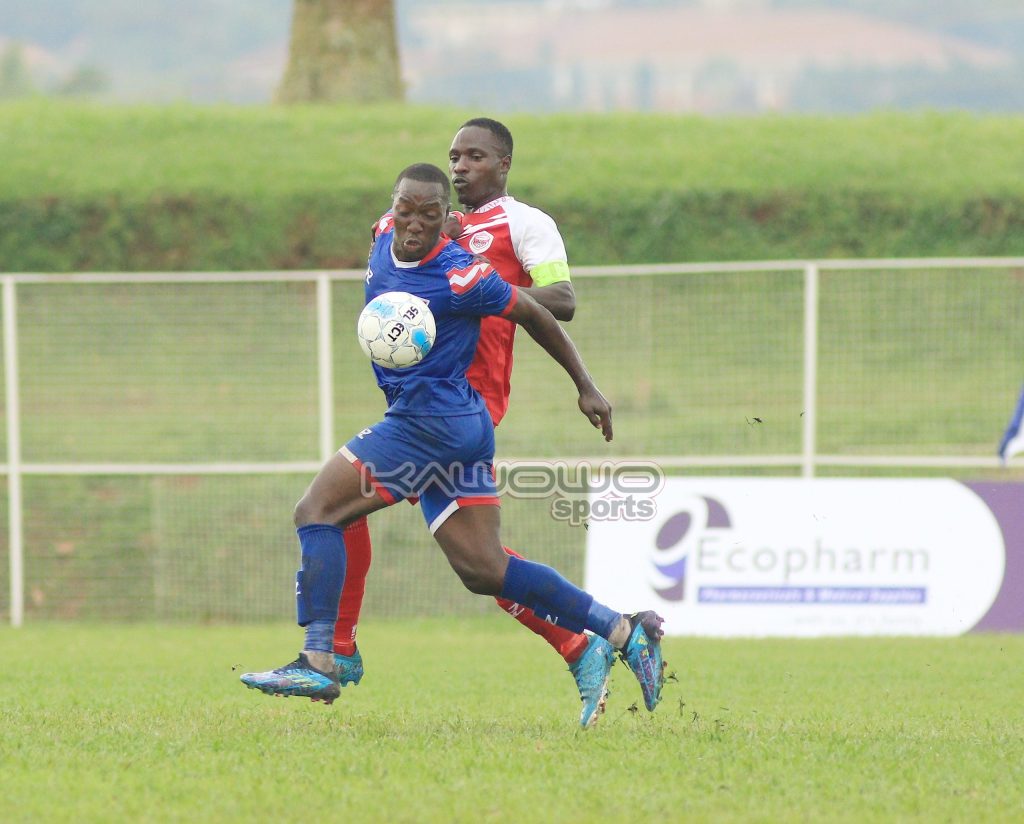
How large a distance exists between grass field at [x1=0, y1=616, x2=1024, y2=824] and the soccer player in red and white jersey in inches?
11.3

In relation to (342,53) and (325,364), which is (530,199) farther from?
(325,364)

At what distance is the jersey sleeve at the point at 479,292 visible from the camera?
21.3 feet

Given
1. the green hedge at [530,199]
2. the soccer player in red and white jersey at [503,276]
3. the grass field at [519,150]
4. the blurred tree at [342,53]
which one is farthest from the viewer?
the blurred tree at [342,53]

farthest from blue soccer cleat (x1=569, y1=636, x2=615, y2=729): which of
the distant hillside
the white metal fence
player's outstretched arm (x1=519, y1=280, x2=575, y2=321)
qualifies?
the distant hillside

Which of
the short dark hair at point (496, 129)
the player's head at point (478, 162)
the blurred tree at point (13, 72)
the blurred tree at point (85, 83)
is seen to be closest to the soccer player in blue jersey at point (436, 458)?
the player's head at point (478, 162)

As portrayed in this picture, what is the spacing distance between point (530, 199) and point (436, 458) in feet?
37.3

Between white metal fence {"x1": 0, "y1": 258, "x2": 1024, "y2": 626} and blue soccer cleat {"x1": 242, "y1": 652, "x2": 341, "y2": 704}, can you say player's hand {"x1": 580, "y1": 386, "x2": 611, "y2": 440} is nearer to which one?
blue soccer cleat {"x1": 242, "y1": 652, "x2": 341, "y2": 704}

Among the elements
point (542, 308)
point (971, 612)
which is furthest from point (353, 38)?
point (542, 308)

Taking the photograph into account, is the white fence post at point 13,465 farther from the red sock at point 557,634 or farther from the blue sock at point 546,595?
the blue sock at point 546,595

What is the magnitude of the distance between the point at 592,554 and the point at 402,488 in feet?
18.3

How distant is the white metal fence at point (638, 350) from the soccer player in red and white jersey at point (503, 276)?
514 centimetres

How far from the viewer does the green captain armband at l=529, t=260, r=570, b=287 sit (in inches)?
273

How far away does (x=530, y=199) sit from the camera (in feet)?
58.2

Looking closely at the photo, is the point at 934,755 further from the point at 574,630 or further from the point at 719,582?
the point at 719,582
